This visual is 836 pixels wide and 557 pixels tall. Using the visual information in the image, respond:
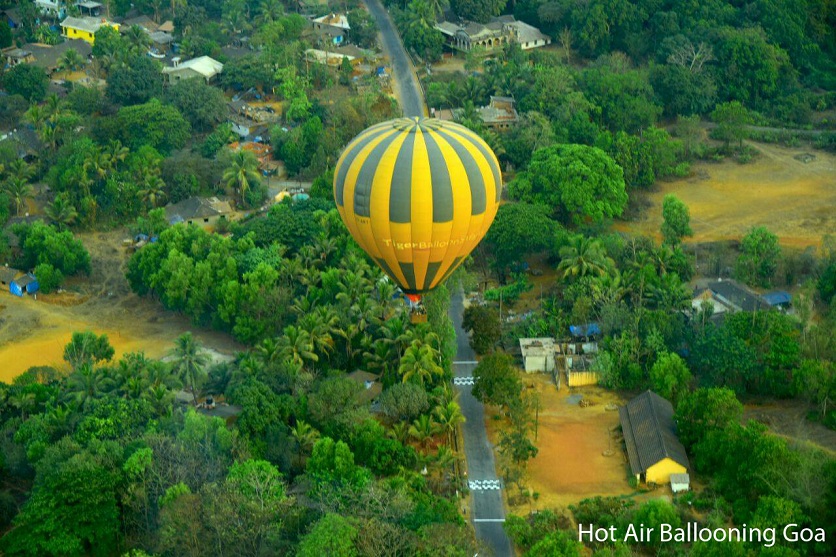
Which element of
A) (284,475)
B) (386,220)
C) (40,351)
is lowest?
(40,351)

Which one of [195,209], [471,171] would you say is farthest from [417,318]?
[195,209]

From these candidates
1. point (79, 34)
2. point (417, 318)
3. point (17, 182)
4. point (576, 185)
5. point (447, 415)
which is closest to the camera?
point (447, 415)

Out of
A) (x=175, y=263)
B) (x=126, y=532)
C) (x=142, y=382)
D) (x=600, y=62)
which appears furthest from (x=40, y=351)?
(x=600, y=62)

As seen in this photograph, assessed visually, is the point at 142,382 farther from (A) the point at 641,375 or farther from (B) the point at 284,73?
(B) the point at 284,73

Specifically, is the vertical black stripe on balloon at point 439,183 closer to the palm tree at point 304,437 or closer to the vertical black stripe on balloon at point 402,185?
the vertical black stripe on balloon at point 402,185

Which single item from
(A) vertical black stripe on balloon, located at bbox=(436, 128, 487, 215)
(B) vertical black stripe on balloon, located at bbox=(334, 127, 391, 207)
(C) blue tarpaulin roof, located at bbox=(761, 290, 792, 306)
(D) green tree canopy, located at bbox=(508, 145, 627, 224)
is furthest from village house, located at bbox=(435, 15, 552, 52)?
(A) vertical black stripe on balloon, located at bbox=(436, 128, 487, 215)

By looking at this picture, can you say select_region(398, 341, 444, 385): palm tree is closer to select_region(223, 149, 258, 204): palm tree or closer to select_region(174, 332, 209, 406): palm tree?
select_region(174, 332, 209, 406): palm tree

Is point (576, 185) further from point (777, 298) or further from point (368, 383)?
point (368, 383)

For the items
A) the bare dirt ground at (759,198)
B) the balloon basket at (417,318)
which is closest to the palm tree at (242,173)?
the bare dirt ground at (759,198)
